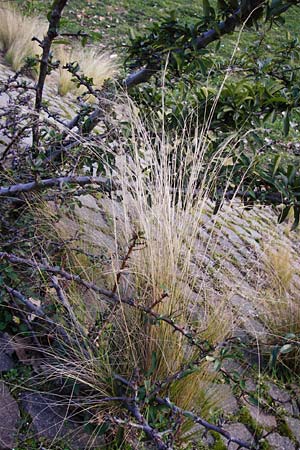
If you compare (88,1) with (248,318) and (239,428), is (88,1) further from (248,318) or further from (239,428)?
(239,428)

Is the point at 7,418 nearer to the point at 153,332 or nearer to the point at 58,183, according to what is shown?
the point at 153,332

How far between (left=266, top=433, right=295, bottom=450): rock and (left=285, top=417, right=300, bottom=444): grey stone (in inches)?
2.1

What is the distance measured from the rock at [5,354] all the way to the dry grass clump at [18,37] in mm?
5241

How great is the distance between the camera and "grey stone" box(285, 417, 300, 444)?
2.40 m

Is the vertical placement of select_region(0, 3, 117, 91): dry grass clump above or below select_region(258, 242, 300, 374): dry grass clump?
above

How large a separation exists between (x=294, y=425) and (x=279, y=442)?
0.16 m

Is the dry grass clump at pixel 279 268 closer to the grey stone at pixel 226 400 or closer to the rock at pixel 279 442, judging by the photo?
the grey stone at pixel 226 400

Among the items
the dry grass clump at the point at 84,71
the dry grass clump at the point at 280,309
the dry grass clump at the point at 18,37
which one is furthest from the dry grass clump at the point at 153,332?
the dry grass clump at the point at 18,37

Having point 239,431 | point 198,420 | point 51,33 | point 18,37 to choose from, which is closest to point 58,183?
point 51,33

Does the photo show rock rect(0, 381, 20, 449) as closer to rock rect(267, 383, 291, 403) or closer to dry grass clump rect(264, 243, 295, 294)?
rock rect(267, 383, 291, 403)

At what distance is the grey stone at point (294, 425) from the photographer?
240 centimetres

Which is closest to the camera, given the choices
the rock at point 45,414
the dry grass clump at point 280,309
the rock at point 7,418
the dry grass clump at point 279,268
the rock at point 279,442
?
the rock at point 7,418

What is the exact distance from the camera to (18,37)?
7312mm

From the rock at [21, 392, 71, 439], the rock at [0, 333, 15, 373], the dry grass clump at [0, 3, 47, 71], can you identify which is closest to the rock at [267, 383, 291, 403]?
the rock at [21, 392, 71, 439]
